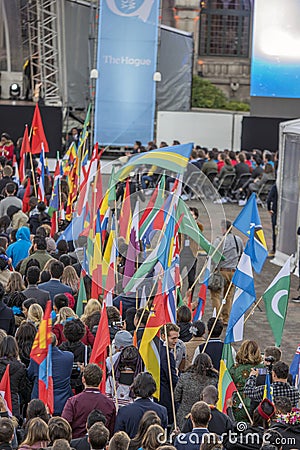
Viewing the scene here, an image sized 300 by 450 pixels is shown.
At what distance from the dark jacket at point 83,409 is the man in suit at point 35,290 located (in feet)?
9.90

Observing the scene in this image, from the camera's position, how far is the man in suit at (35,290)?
38.5 ft

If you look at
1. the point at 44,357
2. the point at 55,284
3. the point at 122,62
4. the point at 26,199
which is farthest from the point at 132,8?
the point at 44,357

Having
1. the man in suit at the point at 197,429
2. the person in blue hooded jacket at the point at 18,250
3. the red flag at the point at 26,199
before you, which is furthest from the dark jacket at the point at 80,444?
the red flag at the point at 26,199

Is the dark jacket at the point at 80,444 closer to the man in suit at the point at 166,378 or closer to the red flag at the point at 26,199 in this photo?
the man in suit at the point at 166,378

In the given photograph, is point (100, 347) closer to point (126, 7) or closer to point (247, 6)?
point (126, 7)

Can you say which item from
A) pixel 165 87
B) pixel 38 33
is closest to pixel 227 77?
pixel 165 87

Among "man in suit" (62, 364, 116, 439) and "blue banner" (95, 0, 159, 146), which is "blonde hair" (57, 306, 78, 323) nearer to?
"man in suit" (62, 364, 116, 439)

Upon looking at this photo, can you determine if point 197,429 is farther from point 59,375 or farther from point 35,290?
point 35,290

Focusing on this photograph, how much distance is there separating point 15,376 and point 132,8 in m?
23.0

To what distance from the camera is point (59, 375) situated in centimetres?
948

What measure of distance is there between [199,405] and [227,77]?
36.8 metres

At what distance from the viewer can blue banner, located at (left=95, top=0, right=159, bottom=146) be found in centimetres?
3127

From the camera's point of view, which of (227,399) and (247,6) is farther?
(247,6)

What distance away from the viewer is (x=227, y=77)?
44125mm
